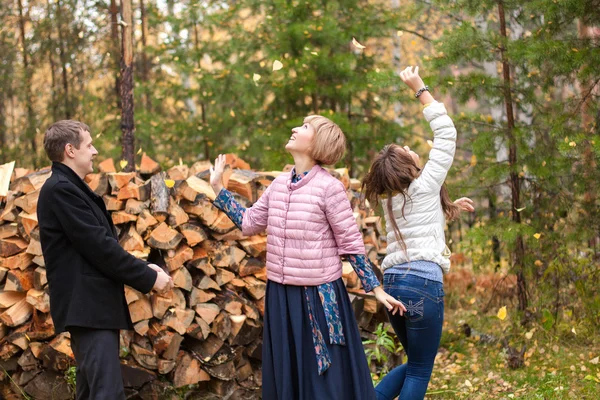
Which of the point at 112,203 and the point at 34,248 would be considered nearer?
the point at 34,248

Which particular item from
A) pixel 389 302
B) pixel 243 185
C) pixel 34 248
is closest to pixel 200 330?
pixel 243 185

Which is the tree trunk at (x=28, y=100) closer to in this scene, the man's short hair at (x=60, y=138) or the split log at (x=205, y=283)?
the split log at (x=205, y=283)

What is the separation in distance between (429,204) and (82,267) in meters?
1.74

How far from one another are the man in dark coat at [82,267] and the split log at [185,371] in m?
1.23

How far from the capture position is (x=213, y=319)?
432 centimetres

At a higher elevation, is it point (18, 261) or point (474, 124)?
point (474, 124)

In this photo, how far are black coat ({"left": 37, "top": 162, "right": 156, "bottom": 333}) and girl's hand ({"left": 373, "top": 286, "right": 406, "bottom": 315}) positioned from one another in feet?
3.79

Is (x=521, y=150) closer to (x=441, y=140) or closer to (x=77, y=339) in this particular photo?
(x=441, y=140)

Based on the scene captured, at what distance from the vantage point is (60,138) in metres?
3.10

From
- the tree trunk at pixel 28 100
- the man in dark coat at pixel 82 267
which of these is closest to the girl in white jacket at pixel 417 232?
the man in dark coat at pixel 82 267

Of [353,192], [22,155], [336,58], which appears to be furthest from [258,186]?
[22,155]

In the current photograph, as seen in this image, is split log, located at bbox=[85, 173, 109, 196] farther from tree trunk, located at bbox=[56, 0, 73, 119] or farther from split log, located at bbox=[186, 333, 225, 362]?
tree trunk, located at bbox=[56, 0, 73, 119]

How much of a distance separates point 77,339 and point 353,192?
2.76 metres

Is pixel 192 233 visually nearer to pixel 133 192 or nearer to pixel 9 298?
pixel 133 192
